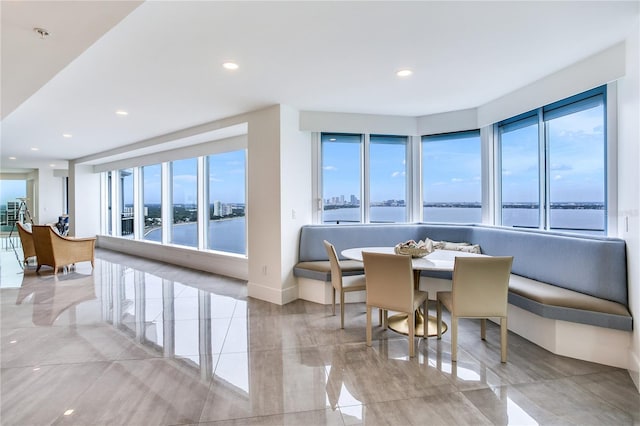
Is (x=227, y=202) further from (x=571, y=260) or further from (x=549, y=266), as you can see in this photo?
(x=571, y=260)

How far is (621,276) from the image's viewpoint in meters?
2.57

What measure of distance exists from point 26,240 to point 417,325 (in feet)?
25.5

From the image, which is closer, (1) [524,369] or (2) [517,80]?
(1) [524,369]

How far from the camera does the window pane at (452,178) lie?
452 cm

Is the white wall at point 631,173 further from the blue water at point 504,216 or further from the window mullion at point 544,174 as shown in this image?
the window mullion at point 544,174

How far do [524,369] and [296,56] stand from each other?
3.24m

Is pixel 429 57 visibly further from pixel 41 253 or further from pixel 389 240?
pixel 41 253

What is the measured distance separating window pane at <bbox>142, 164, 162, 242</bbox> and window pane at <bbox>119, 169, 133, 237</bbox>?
28.4 inches

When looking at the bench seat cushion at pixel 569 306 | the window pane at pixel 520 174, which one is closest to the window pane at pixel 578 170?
the window pane at pixel 520 174

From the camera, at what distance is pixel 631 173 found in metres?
2.45

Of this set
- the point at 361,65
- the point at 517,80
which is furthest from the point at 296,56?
the point at 517,80

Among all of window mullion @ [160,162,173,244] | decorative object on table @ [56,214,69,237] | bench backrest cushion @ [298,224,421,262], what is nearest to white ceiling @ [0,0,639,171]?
bench backrest cushion @ [298,224,421,262]

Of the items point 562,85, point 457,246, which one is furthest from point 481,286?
point 562,85

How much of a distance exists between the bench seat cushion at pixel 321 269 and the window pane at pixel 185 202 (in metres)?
3.07
